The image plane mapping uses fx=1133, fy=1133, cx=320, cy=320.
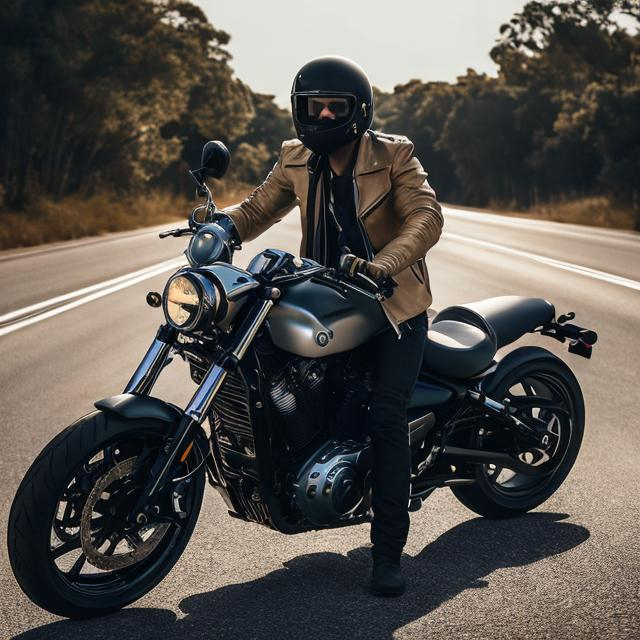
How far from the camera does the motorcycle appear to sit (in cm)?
386

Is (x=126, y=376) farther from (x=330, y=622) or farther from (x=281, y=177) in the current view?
(x=330, y=622)

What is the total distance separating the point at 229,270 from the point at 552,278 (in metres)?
13.6

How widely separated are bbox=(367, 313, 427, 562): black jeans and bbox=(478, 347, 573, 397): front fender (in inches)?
29.7

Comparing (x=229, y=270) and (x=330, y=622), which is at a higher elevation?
(x=229, y=270)

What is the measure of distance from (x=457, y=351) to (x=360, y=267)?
1.13 m

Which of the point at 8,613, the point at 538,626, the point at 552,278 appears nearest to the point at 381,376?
the point at 538,626

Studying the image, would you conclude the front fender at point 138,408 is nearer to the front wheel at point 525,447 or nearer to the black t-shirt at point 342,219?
the black t-shirt at point 342,219

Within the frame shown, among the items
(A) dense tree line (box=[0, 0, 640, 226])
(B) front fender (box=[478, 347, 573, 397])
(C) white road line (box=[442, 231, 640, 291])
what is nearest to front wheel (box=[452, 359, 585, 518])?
(B) front fender (box=[478, 347, 573, 397])

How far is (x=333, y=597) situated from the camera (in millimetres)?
4270

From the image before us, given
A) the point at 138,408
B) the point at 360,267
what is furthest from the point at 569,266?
the point at 138,408

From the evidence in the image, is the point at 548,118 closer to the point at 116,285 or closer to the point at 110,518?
the point at 116,285

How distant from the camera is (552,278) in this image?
17.1 m

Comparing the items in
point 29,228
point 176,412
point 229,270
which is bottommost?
point 29,228

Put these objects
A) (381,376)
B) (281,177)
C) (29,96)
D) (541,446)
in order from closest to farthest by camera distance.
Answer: (381,376) < (281,177) < (541,446) < (29,96)
